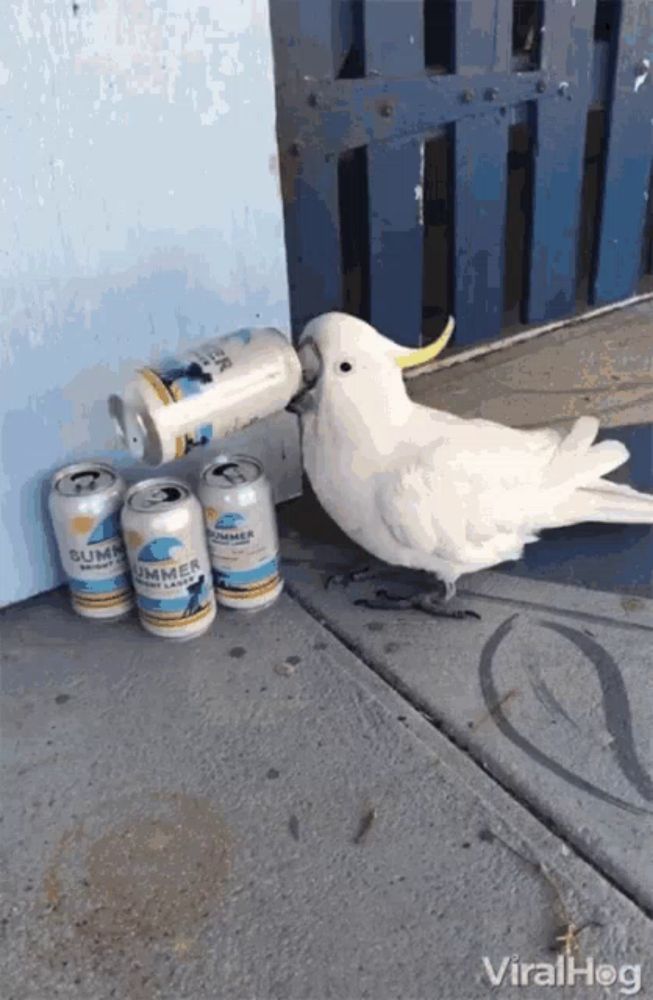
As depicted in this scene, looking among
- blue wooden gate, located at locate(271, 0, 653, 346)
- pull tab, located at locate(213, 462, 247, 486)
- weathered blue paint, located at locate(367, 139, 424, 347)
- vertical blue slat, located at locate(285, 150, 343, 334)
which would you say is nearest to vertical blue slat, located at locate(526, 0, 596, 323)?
blue wooden gate, located at locate(271, 0, 653, 346)

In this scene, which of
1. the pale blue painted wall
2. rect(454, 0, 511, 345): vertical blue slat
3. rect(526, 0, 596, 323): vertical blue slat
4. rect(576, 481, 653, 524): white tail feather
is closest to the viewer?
the pale blue painted wall

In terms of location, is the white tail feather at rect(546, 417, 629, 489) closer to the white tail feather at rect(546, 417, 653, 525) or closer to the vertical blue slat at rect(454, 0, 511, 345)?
the white tail feather at rect(546, 417, 653, 525)

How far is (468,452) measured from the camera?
1.61 meters

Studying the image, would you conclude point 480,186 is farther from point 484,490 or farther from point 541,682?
point 541,682

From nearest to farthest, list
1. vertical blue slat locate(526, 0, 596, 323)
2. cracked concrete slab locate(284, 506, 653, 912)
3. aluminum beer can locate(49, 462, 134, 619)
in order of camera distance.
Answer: cracked concrete slab locate(284, 506, 653, 912), aluminum beer can locate(49, 462, 134, 619), vertical blue slat locate(526, 0, 596, 323)

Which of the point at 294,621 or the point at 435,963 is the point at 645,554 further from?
the point at 435,963

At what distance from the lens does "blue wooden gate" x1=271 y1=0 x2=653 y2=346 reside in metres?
2.10

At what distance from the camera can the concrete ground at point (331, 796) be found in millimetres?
1209

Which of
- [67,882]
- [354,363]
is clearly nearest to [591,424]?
[354,363]

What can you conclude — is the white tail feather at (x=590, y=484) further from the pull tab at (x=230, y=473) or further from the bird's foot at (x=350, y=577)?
the pull tab at (x=230, y=473)

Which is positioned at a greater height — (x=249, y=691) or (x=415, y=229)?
(x=415, y=229)

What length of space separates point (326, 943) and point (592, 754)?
45 cm

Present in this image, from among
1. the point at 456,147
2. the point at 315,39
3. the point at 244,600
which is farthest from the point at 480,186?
the point at 244,600

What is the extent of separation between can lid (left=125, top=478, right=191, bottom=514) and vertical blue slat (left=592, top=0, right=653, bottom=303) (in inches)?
58.2
